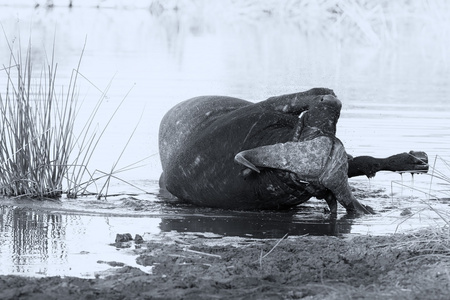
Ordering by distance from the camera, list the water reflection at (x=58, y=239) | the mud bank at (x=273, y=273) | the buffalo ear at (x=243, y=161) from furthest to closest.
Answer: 1. the buffalo ear at (x=243, y=161)
2. the water reflection at (x=58, y=239)
3. the mud bank at (x=273, y=273)

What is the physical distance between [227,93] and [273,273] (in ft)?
37.2

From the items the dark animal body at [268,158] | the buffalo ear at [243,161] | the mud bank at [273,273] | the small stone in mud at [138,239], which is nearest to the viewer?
the mud bank at [273,273]

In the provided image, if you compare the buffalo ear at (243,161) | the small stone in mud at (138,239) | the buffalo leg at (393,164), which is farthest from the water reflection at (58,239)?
the buffalo leg at (393,164)

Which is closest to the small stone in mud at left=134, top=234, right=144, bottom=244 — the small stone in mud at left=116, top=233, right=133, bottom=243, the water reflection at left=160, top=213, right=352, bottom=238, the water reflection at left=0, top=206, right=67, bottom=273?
the small stone in mud at left=116, top=233, right=133, bottom=243

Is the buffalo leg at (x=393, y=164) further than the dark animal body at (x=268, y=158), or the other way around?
the buffalo leg at (x=393, y=164)

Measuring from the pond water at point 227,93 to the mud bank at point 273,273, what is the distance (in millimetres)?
347

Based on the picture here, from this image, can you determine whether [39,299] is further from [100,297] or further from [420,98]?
[420,98]

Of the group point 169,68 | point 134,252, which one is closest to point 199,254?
point 134,252

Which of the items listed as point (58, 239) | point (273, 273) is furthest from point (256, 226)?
point (273, 273)

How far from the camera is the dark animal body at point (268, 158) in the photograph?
8.12m

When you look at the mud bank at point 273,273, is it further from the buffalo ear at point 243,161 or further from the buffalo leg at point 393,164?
the buffalo leg at point 393,164

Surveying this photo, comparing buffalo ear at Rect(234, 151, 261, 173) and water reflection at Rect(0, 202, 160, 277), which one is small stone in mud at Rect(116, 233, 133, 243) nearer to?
water reflection at Rect(0, 202, 160, 277)

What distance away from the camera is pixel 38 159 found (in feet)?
29.7

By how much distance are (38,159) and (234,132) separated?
182 cm
